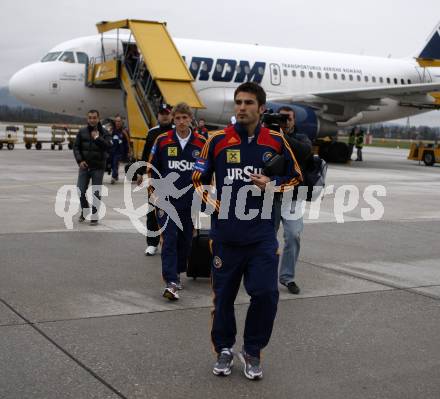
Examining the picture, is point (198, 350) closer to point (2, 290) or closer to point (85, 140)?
point (2, 290)

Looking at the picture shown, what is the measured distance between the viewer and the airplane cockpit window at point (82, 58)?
25344mm

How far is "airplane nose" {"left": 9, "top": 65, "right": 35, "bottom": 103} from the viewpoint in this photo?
2523 cm

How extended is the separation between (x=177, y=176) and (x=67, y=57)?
63.7 feet

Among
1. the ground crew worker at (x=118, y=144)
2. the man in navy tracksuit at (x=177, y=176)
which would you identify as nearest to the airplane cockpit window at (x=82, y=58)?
the ground crew worker at (x=118, y=144)

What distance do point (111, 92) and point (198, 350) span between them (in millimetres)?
21137

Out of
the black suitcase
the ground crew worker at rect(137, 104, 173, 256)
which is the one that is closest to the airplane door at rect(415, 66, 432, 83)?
the ground crew worker at rect(137, 104, 173, 256)

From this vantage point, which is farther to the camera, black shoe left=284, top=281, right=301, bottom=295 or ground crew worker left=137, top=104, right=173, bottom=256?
ground crew worker left=137, top=104, right=173, bottom=256

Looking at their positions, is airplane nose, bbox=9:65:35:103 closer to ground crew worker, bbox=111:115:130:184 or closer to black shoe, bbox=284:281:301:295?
ground crew worker, bbox=111:115:130:184

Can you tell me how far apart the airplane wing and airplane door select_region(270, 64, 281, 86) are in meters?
0.65

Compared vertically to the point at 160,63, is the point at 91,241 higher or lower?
lower

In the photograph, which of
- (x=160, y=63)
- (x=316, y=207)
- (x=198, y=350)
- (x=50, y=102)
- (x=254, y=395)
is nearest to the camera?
(x=254, y=395)

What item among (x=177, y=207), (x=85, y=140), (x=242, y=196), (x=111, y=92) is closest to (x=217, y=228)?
(x=242, y=196)

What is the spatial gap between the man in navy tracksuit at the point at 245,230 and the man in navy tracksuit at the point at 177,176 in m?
2.14

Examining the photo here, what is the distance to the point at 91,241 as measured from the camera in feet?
31.5
